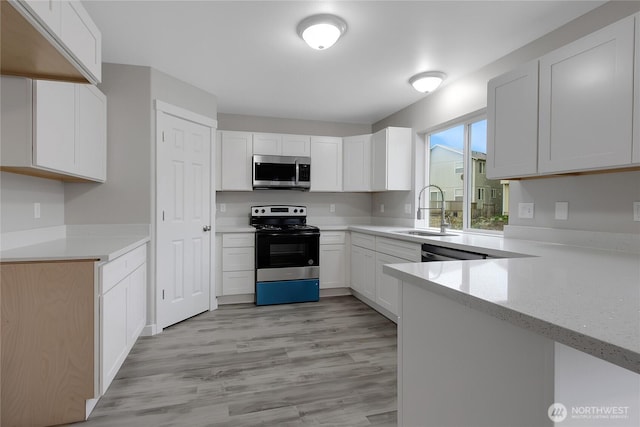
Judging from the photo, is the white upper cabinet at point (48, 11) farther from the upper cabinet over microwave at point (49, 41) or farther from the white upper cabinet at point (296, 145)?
the white upper cabinet at point (296, 145)

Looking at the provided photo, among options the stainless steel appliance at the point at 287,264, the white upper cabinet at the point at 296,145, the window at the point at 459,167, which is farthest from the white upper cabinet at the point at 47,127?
the window at the point at 459,167

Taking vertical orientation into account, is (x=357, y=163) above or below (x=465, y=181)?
above

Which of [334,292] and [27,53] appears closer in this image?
[27,53]

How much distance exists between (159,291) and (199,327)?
51 centimetres

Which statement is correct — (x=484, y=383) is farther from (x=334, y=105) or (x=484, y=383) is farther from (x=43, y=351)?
(x=334, y=105)

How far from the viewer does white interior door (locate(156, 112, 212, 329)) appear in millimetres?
3043

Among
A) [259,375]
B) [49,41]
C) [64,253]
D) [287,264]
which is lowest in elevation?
[259,375]

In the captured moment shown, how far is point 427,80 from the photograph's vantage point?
3.08 metres

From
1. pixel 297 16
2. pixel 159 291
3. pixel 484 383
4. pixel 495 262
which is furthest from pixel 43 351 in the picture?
pixel 297 16

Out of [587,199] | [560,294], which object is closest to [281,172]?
[587,199]

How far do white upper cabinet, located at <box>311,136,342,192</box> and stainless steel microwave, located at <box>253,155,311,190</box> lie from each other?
4.9 inches

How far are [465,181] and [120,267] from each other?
316 centimetres

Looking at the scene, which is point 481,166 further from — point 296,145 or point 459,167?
point 296,145

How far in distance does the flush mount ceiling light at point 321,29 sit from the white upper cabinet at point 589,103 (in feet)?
4.34
